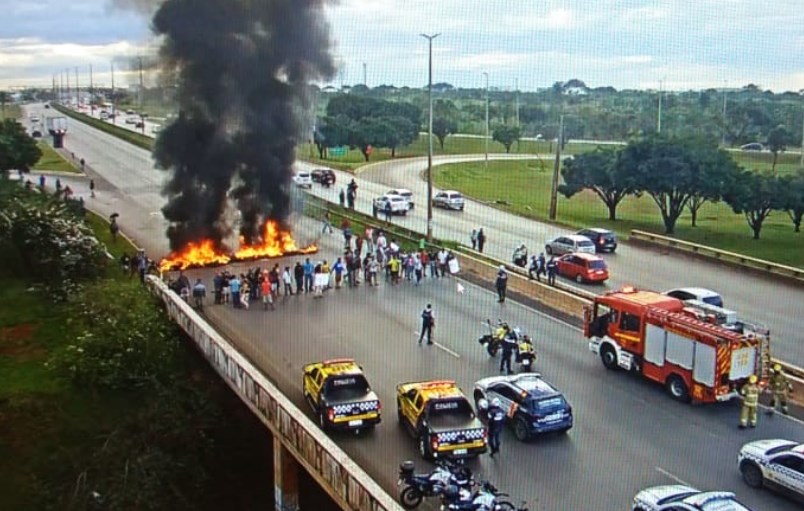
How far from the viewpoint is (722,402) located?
51.7ft

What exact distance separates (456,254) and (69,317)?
37.6 ft

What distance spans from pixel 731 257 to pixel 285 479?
18.2 m

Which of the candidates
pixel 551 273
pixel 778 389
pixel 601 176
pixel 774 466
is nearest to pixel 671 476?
pixel 774 466

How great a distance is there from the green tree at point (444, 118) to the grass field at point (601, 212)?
311cm

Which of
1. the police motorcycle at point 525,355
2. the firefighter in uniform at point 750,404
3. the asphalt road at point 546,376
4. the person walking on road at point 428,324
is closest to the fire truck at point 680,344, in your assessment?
the asphalt road at point 546,376

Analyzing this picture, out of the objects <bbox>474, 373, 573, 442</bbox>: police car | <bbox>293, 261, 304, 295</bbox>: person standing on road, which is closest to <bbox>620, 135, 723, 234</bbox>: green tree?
<bbox>293, 261, 304, 295</bbox>: person standing on road

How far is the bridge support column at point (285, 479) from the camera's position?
48.0ft

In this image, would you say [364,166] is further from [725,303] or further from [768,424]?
[768,424]

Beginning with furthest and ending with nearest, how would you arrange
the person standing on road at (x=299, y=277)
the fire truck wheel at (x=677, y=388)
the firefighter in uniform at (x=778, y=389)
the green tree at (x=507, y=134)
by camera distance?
1. the green tree at (x=507, y=134)
2. the person standing on road at (x=299, y=277)
3. the fire truck wheel at (x=677, y=388)
4. the firefighter in uniform at (x=778, y=389)

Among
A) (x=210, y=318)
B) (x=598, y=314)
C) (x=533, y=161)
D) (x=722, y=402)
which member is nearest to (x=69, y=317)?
(x=210, y=318)

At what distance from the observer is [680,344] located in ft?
51.4

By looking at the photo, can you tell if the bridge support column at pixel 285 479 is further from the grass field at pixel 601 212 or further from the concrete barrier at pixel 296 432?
the grass field at pixel 601 212

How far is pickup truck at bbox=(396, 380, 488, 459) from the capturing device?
1296cm

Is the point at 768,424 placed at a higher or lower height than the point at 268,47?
lower
